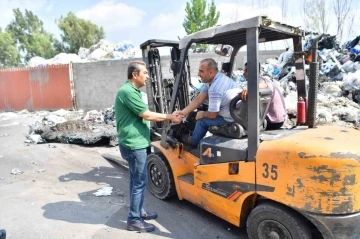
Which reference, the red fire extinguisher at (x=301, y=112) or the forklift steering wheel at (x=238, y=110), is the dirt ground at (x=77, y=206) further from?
the red fire extinguisher at (x=301, y=112)

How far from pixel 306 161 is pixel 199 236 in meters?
1.58

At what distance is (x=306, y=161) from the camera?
95.6 inches

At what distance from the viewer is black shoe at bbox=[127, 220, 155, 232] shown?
3461 mm

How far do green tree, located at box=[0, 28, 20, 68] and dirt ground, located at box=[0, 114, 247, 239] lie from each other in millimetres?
38529

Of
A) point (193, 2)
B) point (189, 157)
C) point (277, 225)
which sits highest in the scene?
point (193, 2)

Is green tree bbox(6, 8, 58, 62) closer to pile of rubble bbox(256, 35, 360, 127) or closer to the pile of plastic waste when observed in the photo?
the pile of plastic waste

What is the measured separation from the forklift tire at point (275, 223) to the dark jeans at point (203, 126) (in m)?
1.05

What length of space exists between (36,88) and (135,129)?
1473 cm

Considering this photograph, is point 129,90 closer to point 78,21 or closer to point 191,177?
point 191,177

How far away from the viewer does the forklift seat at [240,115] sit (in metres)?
2.98

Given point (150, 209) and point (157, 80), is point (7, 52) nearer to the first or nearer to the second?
point (157, 80)

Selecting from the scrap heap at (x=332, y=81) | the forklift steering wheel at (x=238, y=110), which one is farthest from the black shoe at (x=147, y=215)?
→ the scrap heap at (x=332, y=81)

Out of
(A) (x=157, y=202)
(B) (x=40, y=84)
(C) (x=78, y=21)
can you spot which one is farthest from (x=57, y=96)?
(C) (x=78, y=21)

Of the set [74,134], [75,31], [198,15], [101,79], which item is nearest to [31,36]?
[75,31]
